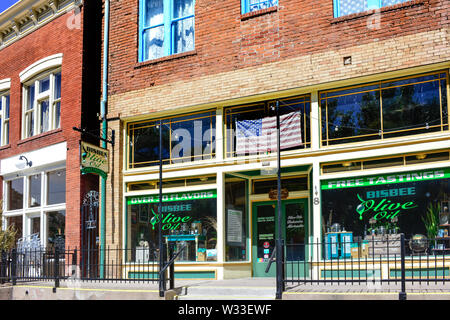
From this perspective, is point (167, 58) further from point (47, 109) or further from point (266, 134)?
point (47, 109)

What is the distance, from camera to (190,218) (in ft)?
47.0

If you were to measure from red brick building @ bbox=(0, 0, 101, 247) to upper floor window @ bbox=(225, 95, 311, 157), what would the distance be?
4724 mm

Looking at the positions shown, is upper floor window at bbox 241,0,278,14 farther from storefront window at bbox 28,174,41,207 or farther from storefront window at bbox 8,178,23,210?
storefront window at bbox 8,178,23,210

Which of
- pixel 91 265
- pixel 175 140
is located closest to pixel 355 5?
pixel 175 140

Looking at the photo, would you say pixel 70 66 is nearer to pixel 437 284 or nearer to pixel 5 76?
pixel 5 76

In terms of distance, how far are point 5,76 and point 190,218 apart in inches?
400

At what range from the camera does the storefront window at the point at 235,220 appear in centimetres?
1395

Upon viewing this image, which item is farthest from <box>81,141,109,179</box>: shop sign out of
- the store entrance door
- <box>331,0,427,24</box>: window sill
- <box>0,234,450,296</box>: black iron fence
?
<box>331,0,427,24</box>: window sill

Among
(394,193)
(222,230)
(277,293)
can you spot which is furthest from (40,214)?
(394,193)

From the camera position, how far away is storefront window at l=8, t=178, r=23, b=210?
62.2 ft

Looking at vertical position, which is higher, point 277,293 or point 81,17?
point 81,17

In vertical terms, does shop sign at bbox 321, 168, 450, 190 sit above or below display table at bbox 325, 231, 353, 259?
above

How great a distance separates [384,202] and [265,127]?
137 inches

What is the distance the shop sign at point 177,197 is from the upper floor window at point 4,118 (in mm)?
7316
